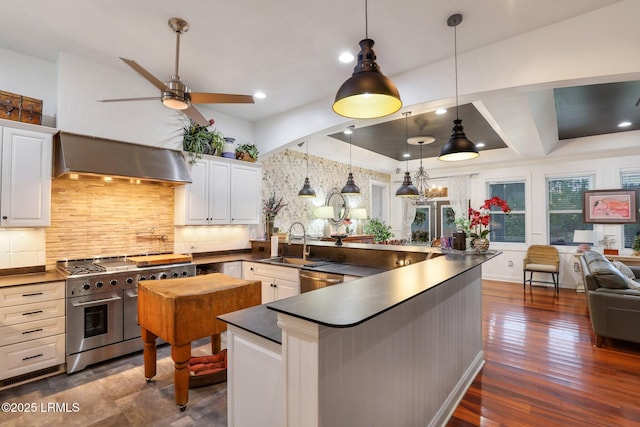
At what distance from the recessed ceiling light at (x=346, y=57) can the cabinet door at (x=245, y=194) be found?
2248 mm

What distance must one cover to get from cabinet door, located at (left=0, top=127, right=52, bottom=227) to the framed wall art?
8659mm

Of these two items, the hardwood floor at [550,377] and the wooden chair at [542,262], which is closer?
the hardwood floor at [550,377]

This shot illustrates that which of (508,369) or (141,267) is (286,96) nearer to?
(141,267)

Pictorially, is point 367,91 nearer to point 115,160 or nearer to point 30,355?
point 115,160

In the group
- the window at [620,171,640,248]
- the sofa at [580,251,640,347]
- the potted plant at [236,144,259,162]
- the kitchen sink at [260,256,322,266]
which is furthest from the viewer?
the window at [620,171,640,248]

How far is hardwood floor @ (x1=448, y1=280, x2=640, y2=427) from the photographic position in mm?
2213

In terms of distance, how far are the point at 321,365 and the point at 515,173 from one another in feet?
24.8

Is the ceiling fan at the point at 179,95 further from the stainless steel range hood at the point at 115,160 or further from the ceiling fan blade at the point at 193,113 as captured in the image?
the stainless steel range hood at the point at 115,160

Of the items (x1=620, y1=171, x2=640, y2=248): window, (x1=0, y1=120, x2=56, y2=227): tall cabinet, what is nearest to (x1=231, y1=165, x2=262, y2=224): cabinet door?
(x1=0, y1=120, x2=56, y2=227): tall cabinet

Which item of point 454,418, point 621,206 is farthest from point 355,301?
point 621,206

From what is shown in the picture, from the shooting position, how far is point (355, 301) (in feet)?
4.35

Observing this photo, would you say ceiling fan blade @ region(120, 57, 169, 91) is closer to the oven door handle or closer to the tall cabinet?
the tall cabinet

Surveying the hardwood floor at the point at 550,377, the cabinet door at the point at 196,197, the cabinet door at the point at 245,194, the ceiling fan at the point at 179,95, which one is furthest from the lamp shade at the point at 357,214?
the ceiling fan at the point at 179,95

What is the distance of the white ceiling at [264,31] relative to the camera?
2.38 meters
